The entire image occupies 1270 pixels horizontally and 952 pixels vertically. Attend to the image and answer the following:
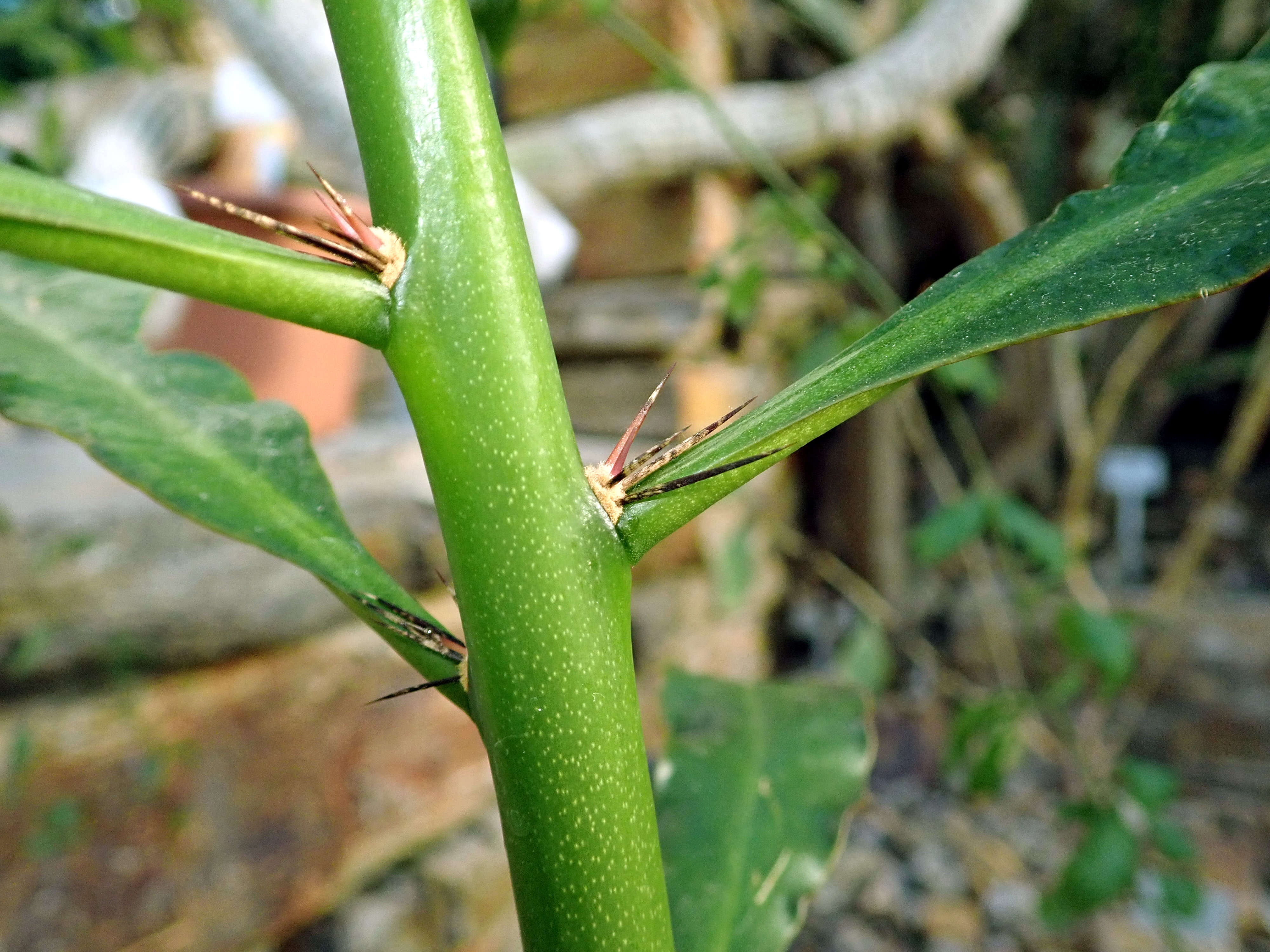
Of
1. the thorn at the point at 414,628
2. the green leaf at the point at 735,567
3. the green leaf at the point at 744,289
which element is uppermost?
the green leaf at the point at 744,289

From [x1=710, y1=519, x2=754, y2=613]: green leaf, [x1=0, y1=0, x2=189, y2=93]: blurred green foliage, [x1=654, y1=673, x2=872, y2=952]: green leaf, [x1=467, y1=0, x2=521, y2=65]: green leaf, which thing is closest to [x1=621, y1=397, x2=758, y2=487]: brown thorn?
[x1=654, y1=673, x2=872, y2=952]: green leaf

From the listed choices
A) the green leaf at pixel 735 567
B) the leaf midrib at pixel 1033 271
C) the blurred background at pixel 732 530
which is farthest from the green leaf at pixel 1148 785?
the leaf midrib at pixel 1033 271

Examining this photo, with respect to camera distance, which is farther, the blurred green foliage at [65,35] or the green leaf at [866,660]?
the green leaf at [866,660]

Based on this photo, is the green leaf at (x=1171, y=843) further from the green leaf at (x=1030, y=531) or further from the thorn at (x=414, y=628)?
the thorn at (x=414, y=628)

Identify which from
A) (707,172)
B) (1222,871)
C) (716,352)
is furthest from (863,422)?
(1222,871)

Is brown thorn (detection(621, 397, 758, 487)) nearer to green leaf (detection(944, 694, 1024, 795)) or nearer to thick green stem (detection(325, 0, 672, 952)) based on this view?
thick green stem (detection(325, 0, 672, 952))

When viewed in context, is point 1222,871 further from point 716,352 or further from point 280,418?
point 280,418

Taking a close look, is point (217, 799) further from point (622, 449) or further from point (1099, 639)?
point (1099, 639)
